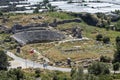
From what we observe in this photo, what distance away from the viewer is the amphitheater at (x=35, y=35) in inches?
3110

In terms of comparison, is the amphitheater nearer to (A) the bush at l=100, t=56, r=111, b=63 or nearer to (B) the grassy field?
(B) the grassy field

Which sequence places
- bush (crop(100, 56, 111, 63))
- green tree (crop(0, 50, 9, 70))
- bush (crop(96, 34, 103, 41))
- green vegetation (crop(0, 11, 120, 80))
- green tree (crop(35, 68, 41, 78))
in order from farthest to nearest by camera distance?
bush (crop(96, 34, 103, 41)) → bush (crop(100, 56, 111, 63)) → green tree (crop(0, 50, 9, 70)) → green tree (crop(35, 68, 41, 78)) → green vegetation (crop(0, 11, 120, 80))

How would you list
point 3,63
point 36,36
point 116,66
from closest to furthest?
point 116,66
point 3,63
point 36,36

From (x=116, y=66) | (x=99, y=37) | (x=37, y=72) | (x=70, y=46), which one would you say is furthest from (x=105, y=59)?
(x=99, y=37)

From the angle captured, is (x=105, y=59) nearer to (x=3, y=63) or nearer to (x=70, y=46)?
(x=70, y=46)

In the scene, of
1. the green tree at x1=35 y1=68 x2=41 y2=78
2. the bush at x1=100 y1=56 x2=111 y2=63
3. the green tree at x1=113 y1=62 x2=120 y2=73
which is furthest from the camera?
the bush at x1=100 y1=56 x2=111 y2=63

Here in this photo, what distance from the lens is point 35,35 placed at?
80812 mm

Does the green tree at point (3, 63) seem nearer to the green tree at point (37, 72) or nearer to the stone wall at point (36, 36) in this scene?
the green tree at point (37, 72)

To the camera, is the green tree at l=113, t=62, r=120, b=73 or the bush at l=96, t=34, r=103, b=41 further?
the bush at l=96, t=34, r=103, b=41

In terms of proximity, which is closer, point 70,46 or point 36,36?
point 70,46

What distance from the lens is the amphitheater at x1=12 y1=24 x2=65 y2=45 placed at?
7900 centimetres

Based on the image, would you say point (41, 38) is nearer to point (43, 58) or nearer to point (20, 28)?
point (20, 28)

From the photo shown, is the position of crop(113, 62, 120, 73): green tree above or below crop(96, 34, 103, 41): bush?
above

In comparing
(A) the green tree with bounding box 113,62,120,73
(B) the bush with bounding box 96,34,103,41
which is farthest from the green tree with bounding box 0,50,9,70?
(B) the bush with bounding box 96,34,103,41
